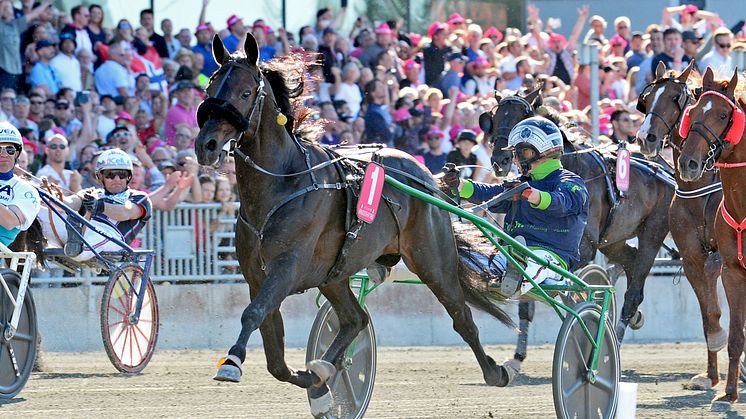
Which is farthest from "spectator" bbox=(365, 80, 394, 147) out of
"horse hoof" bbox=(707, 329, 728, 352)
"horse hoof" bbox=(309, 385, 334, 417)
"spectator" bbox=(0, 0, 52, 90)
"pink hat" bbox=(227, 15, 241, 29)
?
"horse hoof" bbox=(309, 385, 334, 417)

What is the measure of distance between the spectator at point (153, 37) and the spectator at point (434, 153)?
10.1 ft

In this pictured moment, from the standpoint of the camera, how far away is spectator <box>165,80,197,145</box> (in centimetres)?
1443

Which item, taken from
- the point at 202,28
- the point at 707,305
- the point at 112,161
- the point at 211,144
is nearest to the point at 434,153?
the point at 202,28

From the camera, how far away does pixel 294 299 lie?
43.6 ft

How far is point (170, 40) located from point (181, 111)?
164 centimetres

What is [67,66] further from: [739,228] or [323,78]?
[739,228]

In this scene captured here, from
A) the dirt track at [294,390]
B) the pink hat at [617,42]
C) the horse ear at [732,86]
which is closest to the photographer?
the dirt track at [294,390]

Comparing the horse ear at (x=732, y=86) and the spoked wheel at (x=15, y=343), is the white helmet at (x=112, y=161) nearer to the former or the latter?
the spoked wheel at (x=15, y=343)

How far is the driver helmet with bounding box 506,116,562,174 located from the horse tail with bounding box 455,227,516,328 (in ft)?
1.96

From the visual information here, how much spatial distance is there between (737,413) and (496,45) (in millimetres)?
10463

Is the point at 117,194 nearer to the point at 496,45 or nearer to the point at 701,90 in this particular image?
the point at 701,90

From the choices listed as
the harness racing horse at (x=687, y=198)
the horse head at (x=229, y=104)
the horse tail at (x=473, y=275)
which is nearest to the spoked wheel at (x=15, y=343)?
the horse head at (x=229, y=104)

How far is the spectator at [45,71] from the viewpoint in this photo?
14.3 metres

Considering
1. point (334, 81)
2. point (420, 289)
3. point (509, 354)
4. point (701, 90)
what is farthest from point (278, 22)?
point (701, 90)
